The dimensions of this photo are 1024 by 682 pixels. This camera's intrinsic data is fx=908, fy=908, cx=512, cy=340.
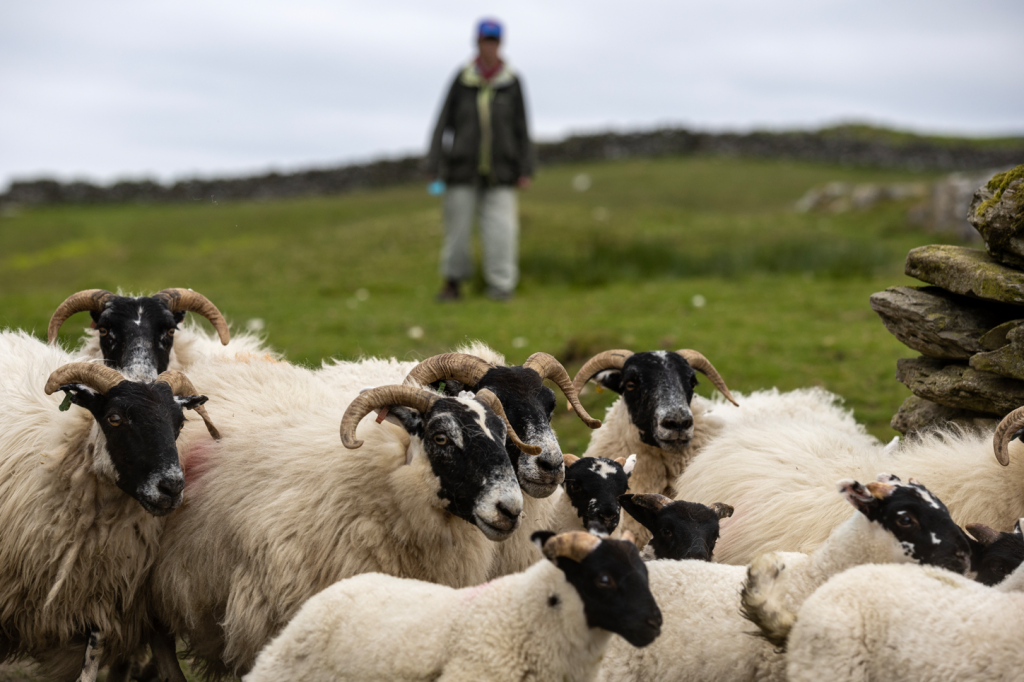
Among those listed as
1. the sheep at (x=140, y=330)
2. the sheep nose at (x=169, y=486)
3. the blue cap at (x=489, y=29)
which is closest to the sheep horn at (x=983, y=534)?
the sheep nose at (x=169, y=486)

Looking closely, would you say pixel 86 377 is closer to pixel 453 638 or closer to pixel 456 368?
pixel 456 368

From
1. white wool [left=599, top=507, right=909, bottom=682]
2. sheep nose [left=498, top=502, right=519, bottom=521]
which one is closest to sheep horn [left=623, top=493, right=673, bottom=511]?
white wool [left=599, top=507, right=909, bottom=682]

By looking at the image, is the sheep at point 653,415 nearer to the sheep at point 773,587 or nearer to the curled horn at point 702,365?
the curled horn at point 702,365

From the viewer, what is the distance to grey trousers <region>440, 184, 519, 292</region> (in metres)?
12.9

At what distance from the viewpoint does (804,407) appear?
665cm

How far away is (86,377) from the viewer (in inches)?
175

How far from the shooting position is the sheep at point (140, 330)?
5.64m

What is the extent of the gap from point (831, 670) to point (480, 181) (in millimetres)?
10361

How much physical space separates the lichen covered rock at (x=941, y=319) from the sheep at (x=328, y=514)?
3040mm

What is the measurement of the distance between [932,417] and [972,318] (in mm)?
798

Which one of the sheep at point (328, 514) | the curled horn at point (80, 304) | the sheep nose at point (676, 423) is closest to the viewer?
the sheep at point (328, 514)

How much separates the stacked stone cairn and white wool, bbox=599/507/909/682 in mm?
2091

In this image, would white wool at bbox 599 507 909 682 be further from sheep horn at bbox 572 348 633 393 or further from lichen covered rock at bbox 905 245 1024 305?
sheep horn at bbox 572 348 633 393

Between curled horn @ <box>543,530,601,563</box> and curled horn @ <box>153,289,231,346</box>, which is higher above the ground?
curled horn @ <box>153,289,231,346</box>
